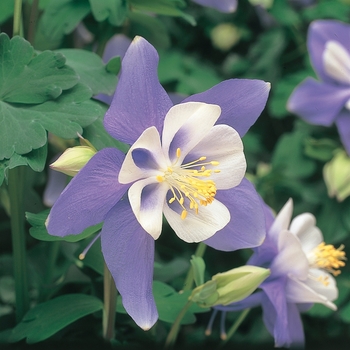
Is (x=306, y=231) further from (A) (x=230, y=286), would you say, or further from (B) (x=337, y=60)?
(B) (x=337, y=60)

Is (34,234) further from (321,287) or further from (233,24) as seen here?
(233,24)

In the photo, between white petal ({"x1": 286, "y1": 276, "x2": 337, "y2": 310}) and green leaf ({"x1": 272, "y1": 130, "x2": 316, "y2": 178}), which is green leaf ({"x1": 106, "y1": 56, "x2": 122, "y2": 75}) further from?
green leaf ({"x1": 272, "y1": 130, "x2": 316, "y2": 178})

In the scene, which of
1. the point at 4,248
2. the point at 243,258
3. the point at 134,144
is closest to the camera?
the point at 134,144

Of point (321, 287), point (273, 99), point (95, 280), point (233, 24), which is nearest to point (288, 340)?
point (321, 287)

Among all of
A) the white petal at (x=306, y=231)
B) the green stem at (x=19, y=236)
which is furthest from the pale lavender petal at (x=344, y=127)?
the green stem at (x=19, y=236)

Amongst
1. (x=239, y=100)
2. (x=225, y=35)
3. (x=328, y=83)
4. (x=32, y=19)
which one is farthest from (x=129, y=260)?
(x=225, y=35)
